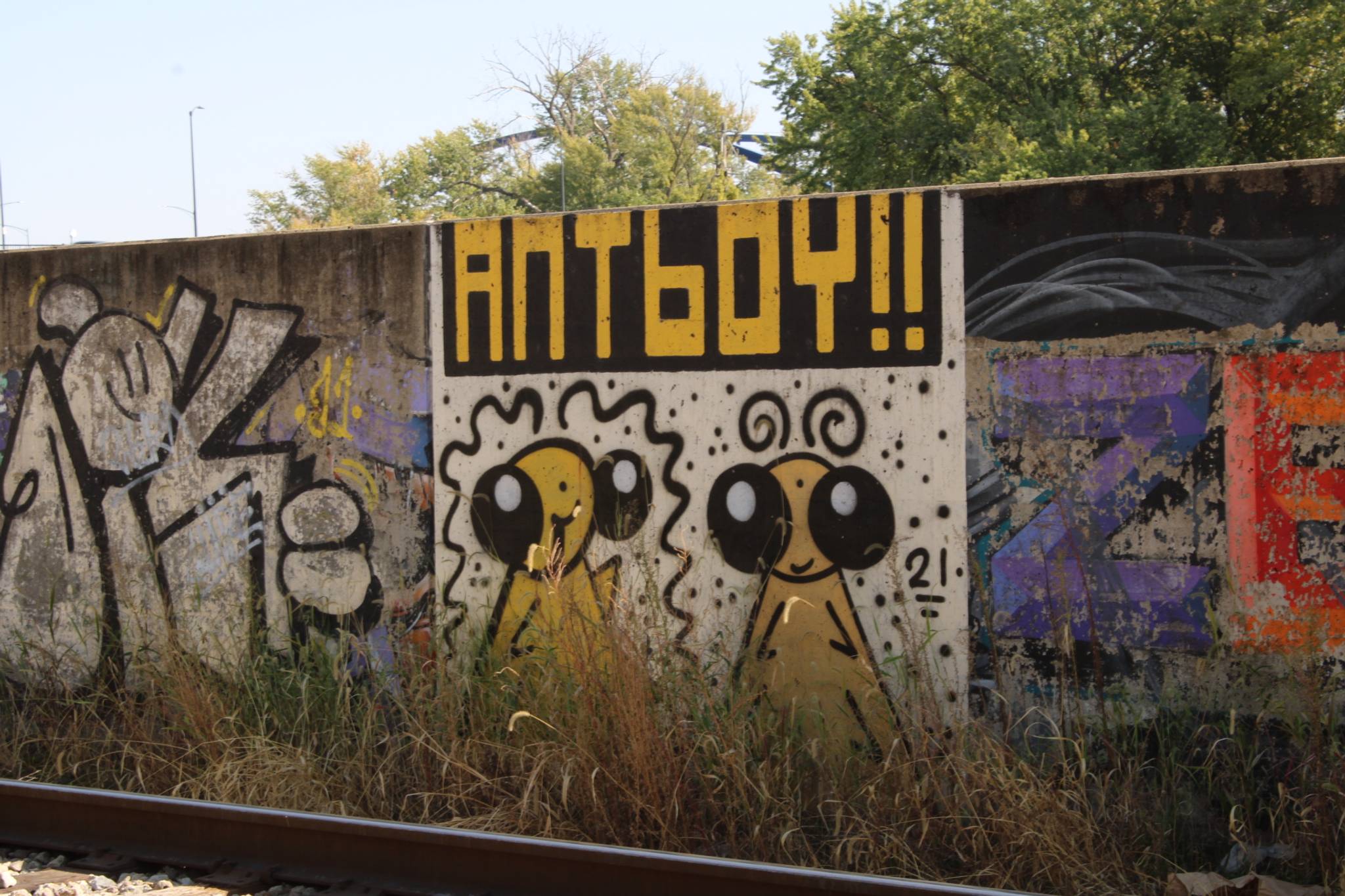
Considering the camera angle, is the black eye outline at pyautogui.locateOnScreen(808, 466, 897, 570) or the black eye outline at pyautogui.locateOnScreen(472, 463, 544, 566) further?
the black eye outline at pyautogui.locateOnScreen(472, 463, 544, 566)

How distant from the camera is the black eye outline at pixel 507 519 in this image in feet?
17.1

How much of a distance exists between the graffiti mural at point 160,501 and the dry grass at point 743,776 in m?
0.75

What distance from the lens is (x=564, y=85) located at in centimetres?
5222

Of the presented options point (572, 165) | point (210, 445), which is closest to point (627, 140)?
point (572, 165)

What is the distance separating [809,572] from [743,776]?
3.39 ft

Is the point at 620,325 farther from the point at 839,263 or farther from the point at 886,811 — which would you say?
the point at 886,811

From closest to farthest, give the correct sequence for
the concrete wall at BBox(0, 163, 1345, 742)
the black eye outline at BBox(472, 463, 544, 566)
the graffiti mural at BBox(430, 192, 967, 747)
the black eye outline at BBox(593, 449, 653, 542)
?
the concrete wall at BBox(0, 163, 1345, 742) → the graffiti mural at BBox(430, 192, 967, 747) → the black eye outline at BBox(593, 449, 653, 542) → the black eye outline at BBox(472, 463, 544, 566)

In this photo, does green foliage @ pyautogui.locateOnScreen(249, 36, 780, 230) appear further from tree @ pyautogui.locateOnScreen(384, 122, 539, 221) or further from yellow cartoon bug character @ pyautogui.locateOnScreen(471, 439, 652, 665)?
yellow cartoon bug character @ pyautogui.locateOnScreen(471, 439, 652, 665)

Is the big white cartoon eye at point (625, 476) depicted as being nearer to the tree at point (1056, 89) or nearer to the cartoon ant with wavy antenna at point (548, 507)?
the cartoon ant with wavy antenna at point (548, 507)

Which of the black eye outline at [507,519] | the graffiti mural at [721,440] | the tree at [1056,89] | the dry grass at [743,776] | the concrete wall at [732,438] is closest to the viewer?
the dry grass at [743,776]

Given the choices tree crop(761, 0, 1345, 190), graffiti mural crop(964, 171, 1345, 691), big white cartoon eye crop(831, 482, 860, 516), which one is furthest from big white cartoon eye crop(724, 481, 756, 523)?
tree crop(761, 0, 1345, 190)

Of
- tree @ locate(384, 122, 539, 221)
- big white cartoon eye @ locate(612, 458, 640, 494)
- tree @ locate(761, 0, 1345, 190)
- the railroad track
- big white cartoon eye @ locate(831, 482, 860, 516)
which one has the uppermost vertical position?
tree @ locate(384, 122, 539, 221)

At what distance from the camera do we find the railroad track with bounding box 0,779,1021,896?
3424mm

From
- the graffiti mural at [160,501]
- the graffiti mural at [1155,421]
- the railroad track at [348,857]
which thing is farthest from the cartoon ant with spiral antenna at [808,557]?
the graffiti mural at [160,501]
